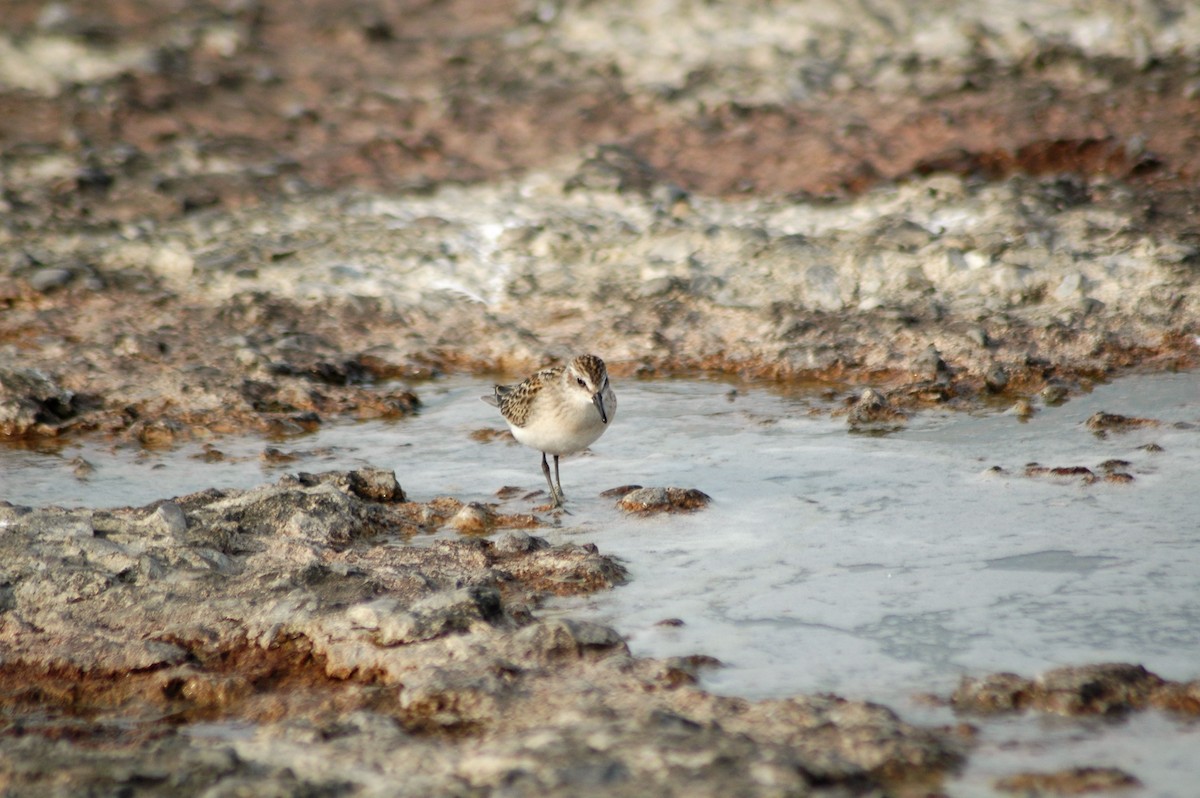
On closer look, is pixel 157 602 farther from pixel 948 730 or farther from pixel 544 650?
pixel 948 730

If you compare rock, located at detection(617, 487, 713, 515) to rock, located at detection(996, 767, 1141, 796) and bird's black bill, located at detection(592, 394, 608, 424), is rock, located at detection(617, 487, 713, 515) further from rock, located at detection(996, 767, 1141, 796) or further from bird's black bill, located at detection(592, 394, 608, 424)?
rock, located at detection(996, 767, 1141, 796)

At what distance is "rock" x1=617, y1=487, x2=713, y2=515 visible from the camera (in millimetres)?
6109

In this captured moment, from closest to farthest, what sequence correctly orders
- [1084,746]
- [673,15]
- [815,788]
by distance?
[815,788], [1084,746], [673,15]

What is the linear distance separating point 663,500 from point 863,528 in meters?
0.92

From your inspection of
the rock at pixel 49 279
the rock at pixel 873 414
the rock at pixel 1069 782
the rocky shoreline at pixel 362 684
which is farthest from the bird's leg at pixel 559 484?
the rock at pixel 49 279

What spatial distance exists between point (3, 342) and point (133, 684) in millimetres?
4971

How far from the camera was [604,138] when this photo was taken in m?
11.5

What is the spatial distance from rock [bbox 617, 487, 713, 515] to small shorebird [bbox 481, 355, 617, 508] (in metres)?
0.38

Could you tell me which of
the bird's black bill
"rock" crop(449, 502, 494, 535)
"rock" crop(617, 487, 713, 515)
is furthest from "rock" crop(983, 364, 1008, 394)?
"rock" crop(449, 502, 494, 535)

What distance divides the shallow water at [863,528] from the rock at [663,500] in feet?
0.25

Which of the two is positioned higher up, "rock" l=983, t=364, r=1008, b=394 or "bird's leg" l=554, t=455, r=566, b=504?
"rock" l=983, t=364, r=1008, b=394

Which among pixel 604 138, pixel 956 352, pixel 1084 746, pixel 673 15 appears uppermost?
pixel 673 15

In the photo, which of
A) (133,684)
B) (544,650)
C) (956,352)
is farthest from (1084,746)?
(956,352)

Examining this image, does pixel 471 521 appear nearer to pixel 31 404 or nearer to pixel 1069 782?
pixel 31 404
